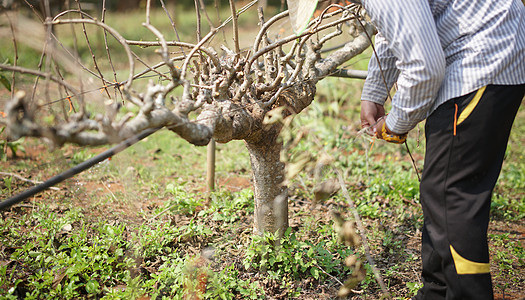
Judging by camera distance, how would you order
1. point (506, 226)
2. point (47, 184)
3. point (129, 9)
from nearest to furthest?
point (47, 184) < point (506, 226) < point (129, 9)

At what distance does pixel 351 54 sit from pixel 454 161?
1.30 metres

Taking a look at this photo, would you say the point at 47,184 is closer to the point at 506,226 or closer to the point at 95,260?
the point at 95,260

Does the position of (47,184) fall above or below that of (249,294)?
above

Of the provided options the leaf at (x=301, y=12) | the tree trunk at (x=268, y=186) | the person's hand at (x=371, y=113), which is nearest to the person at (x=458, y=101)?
the leaf at (x=301, y=12)

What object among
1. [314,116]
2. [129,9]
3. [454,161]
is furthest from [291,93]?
[129,9]

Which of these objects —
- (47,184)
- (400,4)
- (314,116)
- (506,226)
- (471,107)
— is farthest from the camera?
(314,116)

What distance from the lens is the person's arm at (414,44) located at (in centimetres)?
136

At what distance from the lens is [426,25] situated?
1365 mm

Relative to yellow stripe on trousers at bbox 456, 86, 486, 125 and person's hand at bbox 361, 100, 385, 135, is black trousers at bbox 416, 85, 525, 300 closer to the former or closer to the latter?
yellow stripe on trousers at bbox 456, 86, 486, 125

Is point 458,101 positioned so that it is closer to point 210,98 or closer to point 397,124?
point 397,124

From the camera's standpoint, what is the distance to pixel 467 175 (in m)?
1.49

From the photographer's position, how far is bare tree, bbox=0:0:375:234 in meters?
1.11

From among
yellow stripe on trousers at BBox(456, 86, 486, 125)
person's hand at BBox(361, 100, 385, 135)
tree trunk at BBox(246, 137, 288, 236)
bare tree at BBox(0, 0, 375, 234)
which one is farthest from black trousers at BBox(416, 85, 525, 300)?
tree trunk at BBox(246, 137, 288, 236)

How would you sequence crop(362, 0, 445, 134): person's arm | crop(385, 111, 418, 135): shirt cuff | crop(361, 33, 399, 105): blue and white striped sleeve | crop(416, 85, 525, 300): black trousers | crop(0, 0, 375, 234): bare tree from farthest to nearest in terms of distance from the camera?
crop(361, 33, 399, 105): blue and white striped sleeve, crop(385, 111, 418, 135): shirt cuff, crop(416, 85, 525, 300): black trousers, crop(362, 0, 445, 134): person's arm, crop(0, 0, 375, 234): bare tree
